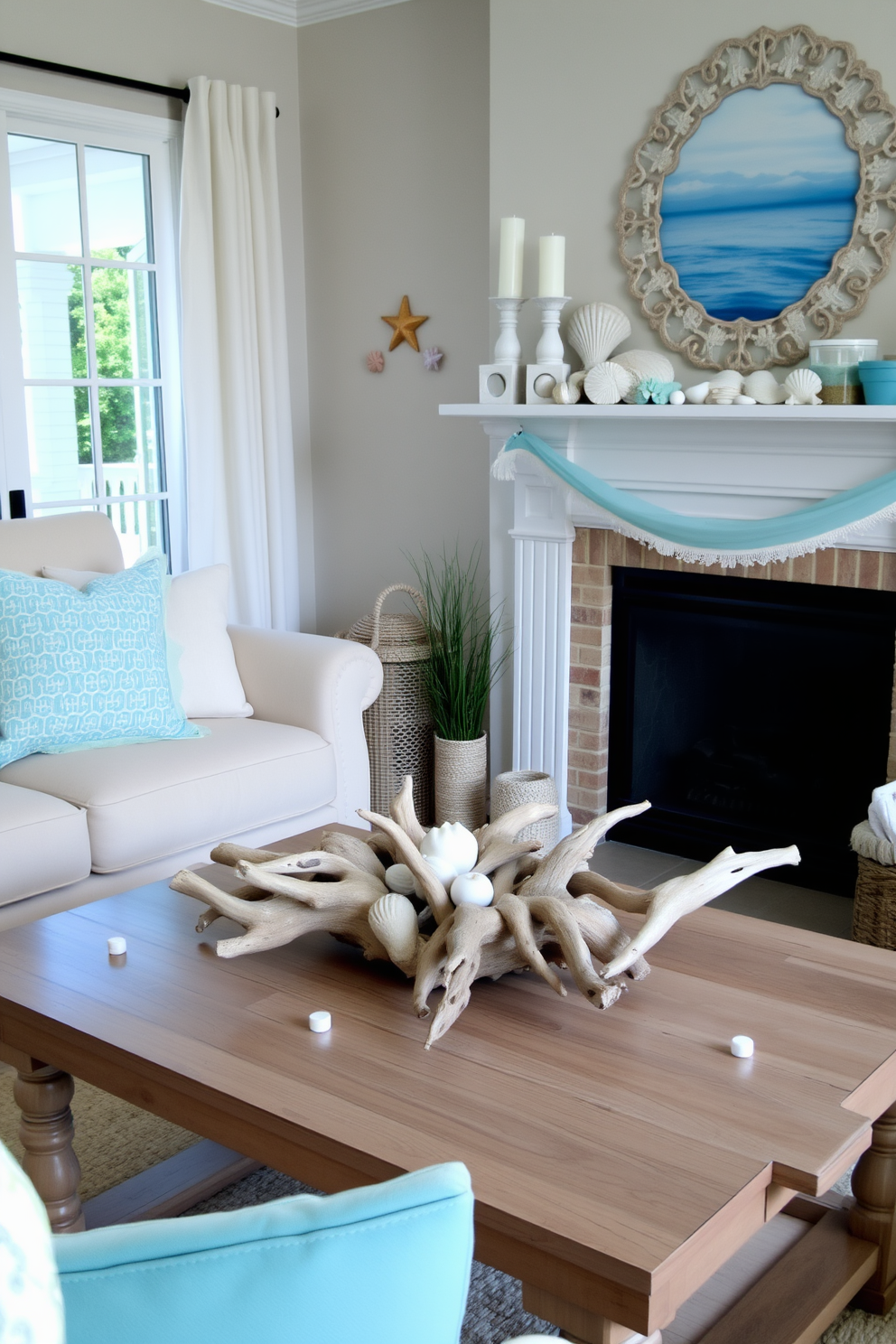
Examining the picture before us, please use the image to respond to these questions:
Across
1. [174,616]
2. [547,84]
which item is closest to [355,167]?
[547,84]

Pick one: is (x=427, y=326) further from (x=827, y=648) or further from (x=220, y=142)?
(x=827, y=648)

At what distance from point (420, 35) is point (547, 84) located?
84 centimetres

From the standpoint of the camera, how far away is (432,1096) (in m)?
1.42

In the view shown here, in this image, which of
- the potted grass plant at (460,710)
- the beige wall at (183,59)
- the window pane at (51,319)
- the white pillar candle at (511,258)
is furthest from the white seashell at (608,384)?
the window pane at (51,319)

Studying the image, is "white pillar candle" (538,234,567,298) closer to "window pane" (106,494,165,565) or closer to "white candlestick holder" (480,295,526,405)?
"white candlestick holder" (480,295,526,405)

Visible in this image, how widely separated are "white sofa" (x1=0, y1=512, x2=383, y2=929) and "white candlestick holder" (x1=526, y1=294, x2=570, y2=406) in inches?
34.5

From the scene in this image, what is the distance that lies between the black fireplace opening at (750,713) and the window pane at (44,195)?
2.01m

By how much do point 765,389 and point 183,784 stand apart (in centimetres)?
167

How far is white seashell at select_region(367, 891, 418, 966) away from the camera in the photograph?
169 centimetres

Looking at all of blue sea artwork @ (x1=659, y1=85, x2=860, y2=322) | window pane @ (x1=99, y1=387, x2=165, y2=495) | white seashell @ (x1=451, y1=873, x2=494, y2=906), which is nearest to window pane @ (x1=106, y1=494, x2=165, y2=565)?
window pane @ (x1=99, y1=387, x2=165, y2=495)

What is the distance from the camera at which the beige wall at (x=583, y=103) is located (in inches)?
127

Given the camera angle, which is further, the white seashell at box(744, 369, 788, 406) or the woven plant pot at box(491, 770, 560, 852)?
the woven plant pot at box(491, 770, 560, 852)

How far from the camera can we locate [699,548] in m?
3.20

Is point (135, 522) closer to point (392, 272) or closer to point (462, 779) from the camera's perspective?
point (392, 272)
